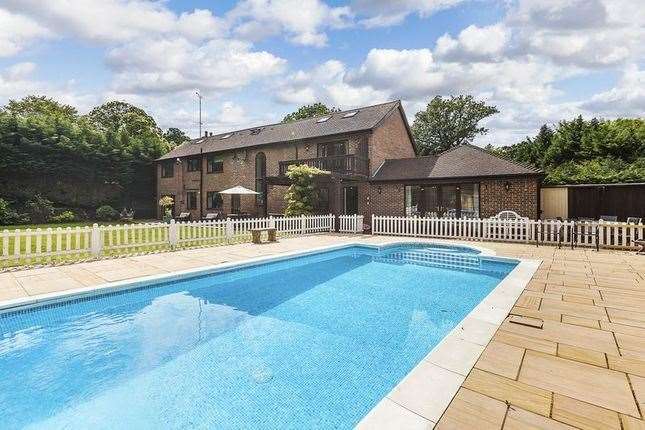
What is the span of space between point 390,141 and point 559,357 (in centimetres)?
1960

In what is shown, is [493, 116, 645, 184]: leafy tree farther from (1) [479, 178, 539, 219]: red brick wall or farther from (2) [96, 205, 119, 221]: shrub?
(2) [96, 205, 119, 221]: shrub

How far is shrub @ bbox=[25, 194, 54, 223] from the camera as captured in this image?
24.5m

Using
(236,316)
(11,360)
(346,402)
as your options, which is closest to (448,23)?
(236,316)

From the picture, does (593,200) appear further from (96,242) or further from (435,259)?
(96,242)

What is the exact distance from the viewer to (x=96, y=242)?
10.1 meters

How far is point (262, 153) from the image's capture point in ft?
82.1

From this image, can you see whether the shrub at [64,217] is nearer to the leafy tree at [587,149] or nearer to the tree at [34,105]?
the tree at [34,105]

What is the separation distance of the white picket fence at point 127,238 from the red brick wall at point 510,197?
7.81m

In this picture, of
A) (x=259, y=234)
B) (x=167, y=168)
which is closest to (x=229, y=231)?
(x=259, y=234)

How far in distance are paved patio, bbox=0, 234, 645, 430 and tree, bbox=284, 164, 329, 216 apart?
10.7m

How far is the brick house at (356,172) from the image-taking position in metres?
16.2

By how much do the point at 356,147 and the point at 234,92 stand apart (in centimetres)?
847

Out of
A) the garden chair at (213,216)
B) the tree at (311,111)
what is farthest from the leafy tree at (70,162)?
the tree at (311,111)

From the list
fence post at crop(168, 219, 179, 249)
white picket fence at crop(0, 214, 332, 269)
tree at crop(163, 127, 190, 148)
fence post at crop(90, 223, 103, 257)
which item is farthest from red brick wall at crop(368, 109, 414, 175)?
tree at crop(163, 127, 190, 148)
